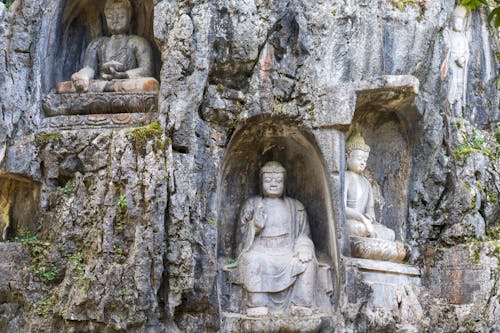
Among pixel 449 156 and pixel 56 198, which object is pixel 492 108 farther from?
pixel 56 198

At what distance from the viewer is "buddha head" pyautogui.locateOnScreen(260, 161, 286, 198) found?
1195 centimetres

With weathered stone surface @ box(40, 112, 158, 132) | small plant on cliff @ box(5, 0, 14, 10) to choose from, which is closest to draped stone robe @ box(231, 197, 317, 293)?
weathered stone surface @ box(40, 112, 158, 132)

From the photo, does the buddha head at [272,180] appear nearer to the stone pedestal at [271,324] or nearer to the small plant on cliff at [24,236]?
the stone pedestal at [271,324]

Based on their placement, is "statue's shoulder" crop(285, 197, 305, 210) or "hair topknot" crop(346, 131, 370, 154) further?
"hair topknot" crop(346, 131, 370, 154)

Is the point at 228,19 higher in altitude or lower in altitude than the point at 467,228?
higher

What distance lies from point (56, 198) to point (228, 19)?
320 cm

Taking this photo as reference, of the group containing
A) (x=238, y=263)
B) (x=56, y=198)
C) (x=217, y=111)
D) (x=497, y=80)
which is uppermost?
(x=497, y=80)

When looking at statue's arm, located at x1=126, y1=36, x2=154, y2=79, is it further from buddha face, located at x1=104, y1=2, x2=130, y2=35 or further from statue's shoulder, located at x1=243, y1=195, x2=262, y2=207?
statue's shoulder, located at x1=243, y1=195, x2=262, y2=207

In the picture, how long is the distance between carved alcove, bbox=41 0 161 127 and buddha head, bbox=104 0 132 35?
18cm

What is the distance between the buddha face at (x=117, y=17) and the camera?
12.5m

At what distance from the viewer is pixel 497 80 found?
13.7 m

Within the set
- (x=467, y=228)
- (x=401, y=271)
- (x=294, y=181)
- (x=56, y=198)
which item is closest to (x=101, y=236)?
(x=56, y=198)

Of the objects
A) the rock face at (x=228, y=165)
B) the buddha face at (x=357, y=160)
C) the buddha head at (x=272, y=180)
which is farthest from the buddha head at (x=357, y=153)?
the buddha head at (x=272, y=180)

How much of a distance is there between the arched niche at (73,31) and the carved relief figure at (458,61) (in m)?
4.38
